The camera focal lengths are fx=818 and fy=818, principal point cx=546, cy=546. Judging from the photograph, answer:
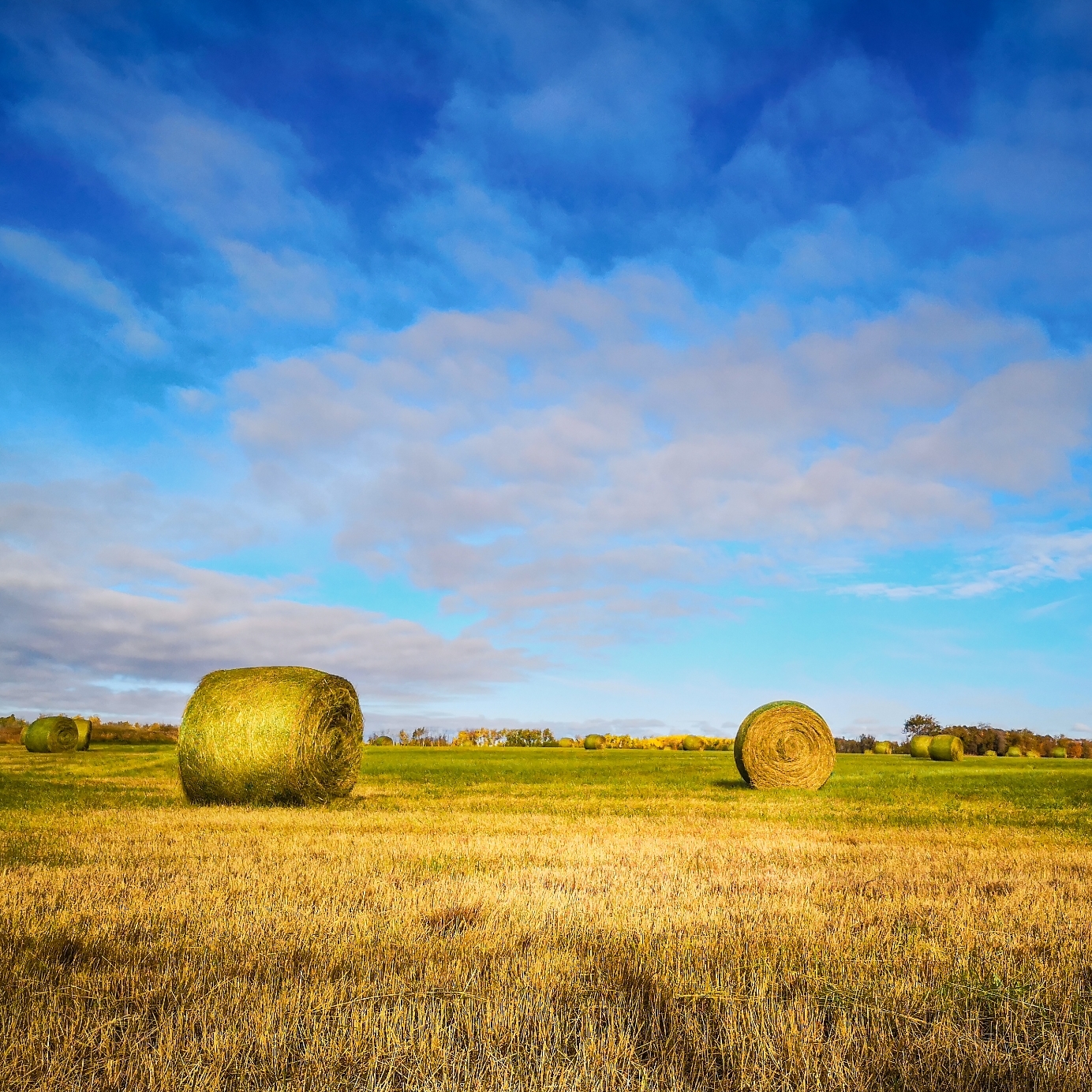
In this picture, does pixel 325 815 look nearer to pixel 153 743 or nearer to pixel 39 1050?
pixel 39 1050

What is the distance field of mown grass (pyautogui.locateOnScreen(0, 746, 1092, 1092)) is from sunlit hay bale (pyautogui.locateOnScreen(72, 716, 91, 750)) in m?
32.3

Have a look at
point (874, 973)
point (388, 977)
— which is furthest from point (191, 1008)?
point (874, 973)

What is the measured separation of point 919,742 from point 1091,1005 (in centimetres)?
5242

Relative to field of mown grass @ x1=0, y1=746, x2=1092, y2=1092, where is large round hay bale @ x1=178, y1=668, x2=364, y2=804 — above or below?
above

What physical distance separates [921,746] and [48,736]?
47.4 metres

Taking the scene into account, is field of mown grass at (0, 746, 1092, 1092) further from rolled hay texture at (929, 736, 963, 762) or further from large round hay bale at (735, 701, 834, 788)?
rolled hay texture at (929, 736, 963, 762)

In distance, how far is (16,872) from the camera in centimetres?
657

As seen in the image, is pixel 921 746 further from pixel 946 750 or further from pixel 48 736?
pixel 48 736

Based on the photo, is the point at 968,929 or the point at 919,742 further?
the point at 919,742

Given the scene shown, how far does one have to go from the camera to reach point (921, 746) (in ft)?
166

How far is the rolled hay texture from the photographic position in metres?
47.1

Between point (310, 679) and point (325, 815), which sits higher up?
point (310, 679)

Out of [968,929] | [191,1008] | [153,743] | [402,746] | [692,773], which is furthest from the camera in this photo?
[402,746]

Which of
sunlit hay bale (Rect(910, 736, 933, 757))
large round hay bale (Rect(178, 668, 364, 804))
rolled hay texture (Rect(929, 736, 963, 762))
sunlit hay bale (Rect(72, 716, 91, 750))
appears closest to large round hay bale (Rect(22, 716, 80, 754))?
sunlit hay bale (Rect(72, 716, 91, 750))
